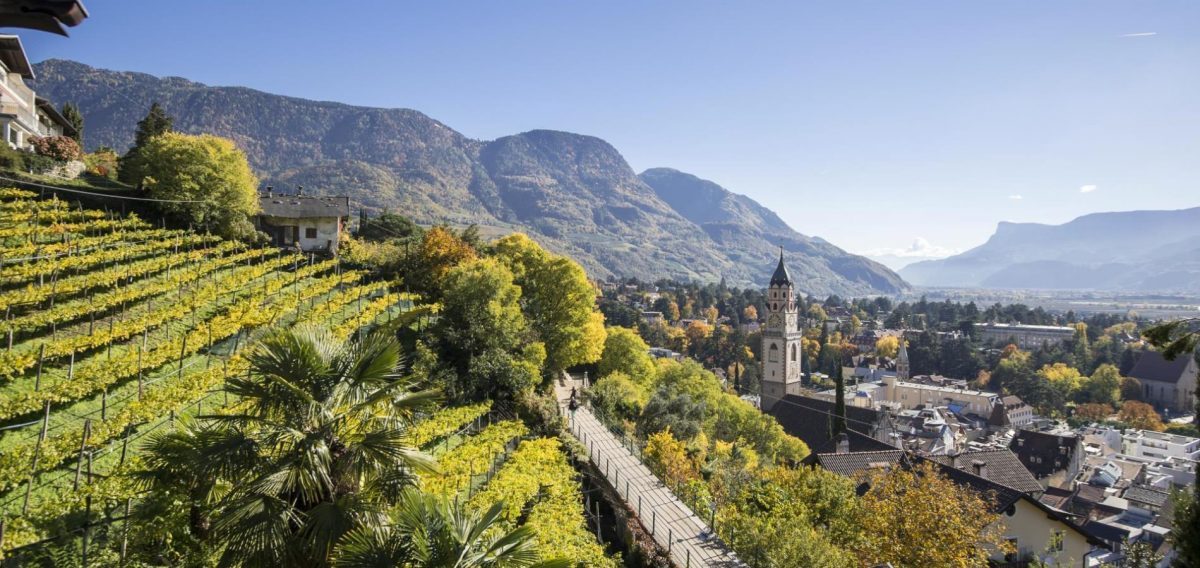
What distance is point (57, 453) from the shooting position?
978cm

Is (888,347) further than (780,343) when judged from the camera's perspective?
Yes

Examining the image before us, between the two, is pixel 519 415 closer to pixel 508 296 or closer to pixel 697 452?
pixel 508 296

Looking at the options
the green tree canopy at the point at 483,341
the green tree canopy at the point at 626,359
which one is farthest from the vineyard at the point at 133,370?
the green tree canopy at the point at 626,359

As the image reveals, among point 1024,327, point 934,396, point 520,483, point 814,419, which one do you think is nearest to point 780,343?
point 814,419

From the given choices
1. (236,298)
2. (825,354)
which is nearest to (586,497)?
(236,298)

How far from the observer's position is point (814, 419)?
4891cm

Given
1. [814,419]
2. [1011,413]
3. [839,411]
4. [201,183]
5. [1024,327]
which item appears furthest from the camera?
[1024,327]

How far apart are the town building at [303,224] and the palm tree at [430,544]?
101 feet

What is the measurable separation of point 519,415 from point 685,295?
118 metres

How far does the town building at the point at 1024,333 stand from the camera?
419ft

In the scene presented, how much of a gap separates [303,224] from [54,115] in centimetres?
1977

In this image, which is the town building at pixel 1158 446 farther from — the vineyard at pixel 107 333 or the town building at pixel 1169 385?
the vineyard at pixel 107 333

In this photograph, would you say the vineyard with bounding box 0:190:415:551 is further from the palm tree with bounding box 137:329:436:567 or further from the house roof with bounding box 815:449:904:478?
the house roof with bounding box 815:449:904:478

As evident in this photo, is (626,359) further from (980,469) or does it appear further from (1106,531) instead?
(1106,531)
